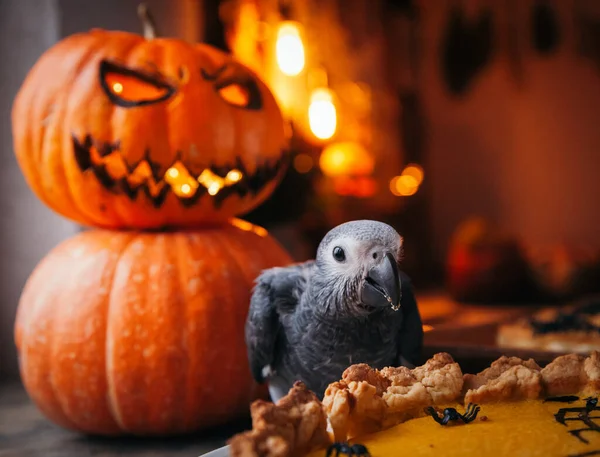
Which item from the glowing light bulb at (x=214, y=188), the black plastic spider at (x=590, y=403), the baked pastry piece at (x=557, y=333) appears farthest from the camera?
the baked pastry piece at (x=557, y=333)

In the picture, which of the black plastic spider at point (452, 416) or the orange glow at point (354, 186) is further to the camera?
the orange glow at point (354, 186)

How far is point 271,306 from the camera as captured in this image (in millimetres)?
1189

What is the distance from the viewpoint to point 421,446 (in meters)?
0.74

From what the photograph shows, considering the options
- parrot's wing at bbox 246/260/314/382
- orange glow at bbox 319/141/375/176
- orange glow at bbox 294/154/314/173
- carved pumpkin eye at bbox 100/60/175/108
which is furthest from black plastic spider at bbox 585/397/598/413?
orange glow at bbox 319/141/375/176

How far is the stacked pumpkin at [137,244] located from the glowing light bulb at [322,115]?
9.54 feet

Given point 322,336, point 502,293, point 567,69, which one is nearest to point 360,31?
point 567,69

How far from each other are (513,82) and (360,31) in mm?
1266

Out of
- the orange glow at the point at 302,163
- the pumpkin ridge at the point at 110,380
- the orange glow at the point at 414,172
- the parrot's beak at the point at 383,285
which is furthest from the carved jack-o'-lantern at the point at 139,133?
the orange glow at the point at 414,172

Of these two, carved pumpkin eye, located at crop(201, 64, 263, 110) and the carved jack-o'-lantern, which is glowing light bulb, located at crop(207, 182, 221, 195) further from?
carved pumpkin eye, located at crop(201, 64, 263, 110)

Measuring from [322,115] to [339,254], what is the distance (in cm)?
353

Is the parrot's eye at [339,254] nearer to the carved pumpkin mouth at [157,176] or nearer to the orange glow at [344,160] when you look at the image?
the carved pumpkin mouth at [157,176]

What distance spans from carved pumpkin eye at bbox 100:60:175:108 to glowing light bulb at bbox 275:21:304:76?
2656 millimetres

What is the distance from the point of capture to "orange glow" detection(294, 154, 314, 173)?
3.13 meters

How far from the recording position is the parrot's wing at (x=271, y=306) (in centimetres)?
118
